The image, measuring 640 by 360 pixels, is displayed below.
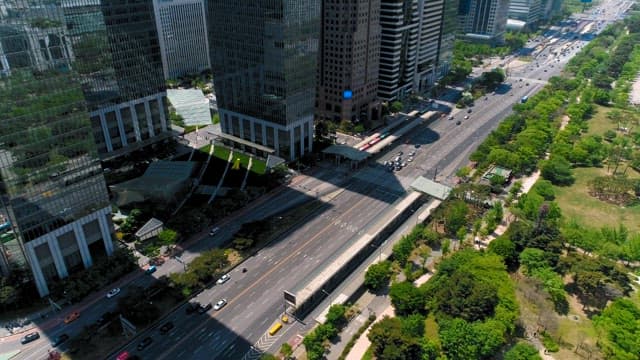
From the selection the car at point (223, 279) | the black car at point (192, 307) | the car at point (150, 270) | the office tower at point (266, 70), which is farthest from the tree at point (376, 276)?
the office tower at point (266, 70)

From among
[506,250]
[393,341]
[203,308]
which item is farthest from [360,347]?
[506,250]

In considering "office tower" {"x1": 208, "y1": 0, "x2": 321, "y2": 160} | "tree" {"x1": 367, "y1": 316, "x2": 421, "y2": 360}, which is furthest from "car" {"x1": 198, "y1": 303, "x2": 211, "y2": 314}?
"office tower" {"x1": 208, "y1": 0, "x2": 321, "y2": 160}

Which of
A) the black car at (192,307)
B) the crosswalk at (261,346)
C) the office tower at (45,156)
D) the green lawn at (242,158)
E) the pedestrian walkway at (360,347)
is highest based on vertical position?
the office tower at (45,156)

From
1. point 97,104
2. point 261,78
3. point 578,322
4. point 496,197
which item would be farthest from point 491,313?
point 97,104

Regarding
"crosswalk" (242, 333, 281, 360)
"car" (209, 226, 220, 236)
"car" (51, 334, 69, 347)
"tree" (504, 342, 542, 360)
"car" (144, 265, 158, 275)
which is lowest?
"crosswalk" (242, 333, 281, 360)

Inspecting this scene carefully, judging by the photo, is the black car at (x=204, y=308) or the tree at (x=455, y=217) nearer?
the black car at (x=204, y=308)

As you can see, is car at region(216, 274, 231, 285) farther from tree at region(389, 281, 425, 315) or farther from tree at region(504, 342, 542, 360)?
tree at region(504, 342, 542, 360)

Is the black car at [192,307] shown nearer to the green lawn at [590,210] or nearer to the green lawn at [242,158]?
the green lawn at [242,158]
